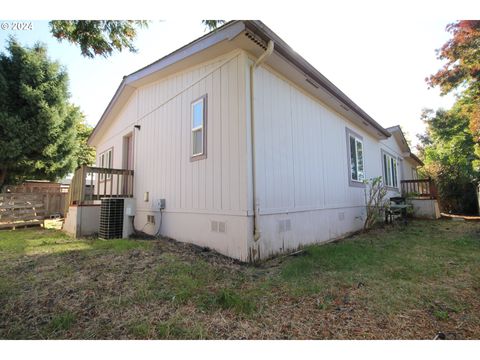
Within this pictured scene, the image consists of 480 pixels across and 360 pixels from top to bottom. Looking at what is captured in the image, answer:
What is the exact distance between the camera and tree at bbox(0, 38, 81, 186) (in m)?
8.65

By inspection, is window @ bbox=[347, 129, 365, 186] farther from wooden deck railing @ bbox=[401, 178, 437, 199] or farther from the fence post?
the fence post

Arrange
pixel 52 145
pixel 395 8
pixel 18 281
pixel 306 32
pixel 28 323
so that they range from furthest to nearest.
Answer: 1. pixel 52 145
2. pixel 306 32
3. pixel 18 281
4. pixel 395 8
5. pixel 28 323

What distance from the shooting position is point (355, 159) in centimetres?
742

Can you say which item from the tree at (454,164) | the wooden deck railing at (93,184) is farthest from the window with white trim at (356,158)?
the wooden deck railing at (93,184)

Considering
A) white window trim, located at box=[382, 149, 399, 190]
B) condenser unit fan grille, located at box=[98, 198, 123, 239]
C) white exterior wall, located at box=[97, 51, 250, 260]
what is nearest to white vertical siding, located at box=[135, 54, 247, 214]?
white exterior wall, located at box=[97, 51, 250, 260]

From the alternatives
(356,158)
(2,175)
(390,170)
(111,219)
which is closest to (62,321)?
(111,219)

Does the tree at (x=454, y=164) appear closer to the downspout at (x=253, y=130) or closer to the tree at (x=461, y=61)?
the tree at (x=461, y=61)

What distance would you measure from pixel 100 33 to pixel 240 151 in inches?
101

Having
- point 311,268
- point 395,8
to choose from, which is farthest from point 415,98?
point 311,268

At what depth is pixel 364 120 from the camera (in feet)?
24.4

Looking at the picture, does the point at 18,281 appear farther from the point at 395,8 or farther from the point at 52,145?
the point at 52,145

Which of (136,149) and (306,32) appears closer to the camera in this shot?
(306,32)

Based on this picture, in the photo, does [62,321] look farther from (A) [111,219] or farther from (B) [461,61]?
(B) [461,61]

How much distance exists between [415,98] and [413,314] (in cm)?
467
